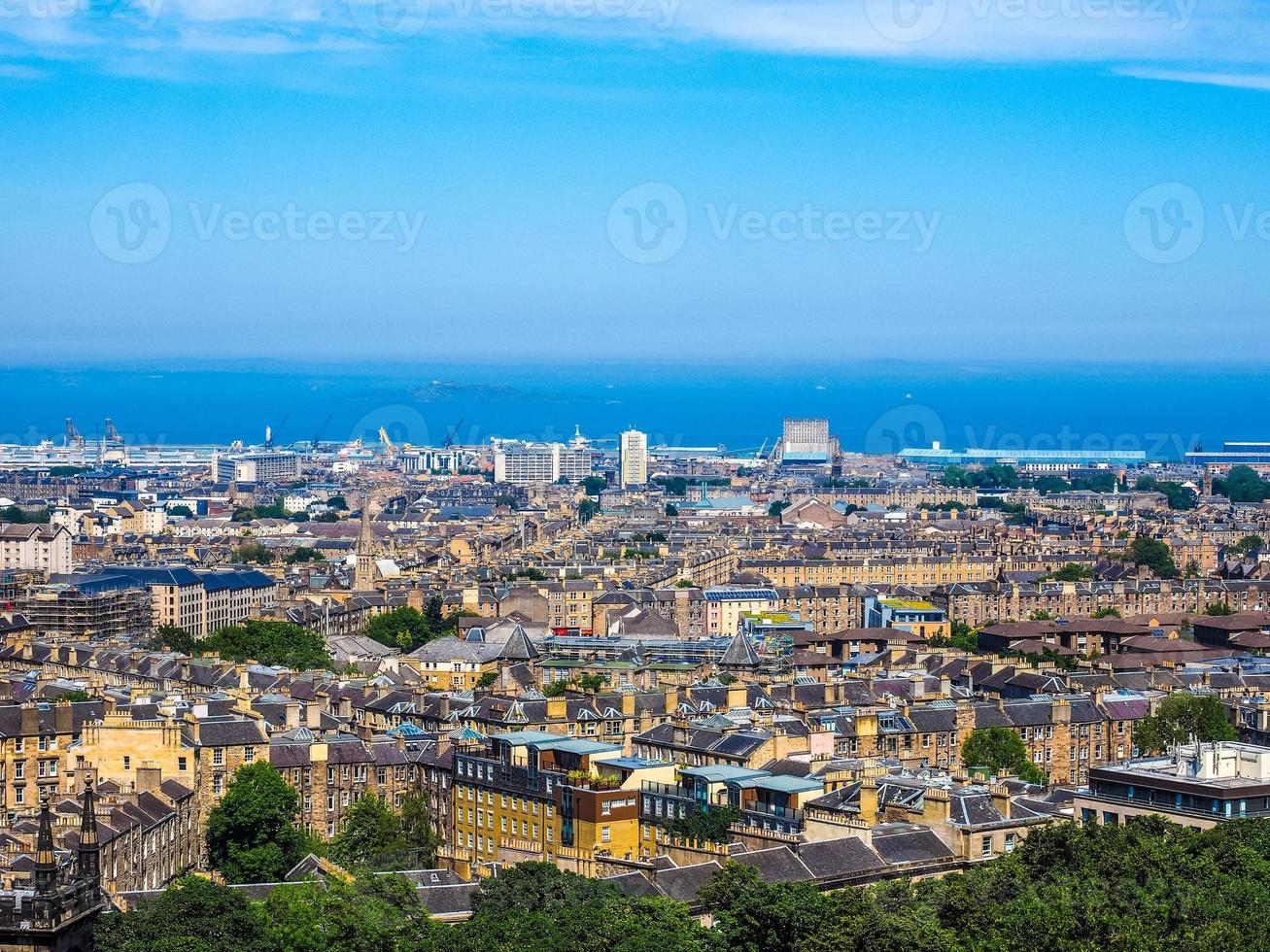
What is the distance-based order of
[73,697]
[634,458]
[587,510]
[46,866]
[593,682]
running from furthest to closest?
1. [634,458]
2. [587,510]
3. [593,682]
4. [73,697]
5. [46,866]

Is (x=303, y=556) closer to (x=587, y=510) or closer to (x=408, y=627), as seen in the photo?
(x=408, y=627)

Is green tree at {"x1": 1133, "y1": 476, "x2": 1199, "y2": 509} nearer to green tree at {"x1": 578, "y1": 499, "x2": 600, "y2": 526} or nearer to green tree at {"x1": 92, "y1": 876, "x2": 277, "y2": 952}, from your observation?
green tree at {"x1": 578, "y1": 499, "x2": 600, "y2": 526}

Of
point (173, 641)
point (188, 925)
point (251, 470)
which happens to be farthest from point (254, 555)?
point (251, 470)

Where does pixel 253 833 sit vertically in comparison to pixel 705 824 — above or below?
below

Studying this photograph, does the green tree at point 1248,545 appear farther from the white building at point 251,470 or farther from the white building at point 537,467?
the white building at point 251,470

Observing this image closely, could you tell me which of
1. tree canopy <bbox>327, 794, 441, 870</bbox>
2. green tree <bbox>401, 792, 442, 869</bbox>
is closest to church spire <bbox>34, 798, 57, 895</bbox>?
tree canopy <bbox>327, 794, 441, 870</bbox>
